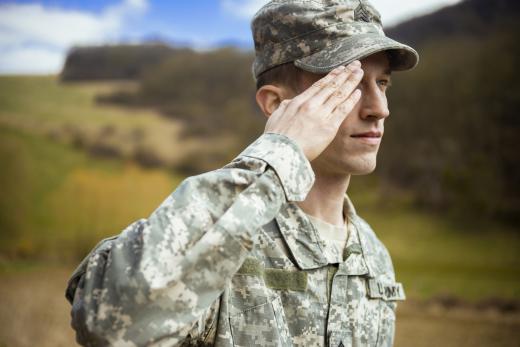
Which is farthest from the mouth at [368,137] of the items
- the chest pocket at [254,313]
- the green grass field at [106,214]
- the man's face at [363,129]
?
the green grass field at [106,214]

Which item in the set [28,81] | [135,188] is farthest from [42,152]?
[28,81]

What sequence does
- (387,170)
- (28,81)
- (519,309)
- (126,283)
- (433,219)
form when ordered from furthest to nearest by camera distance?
1. (28,81)
2. (387,170)
3. (433,219)
4. (519,309)
5. (126,283)

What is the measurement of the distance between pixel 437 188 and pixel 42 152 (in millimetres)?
28151

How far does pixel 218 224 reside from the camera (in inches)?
58.6

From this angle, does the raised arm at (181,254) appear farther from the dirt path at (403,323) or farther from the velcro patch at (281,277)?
the dirt path at (403,323)

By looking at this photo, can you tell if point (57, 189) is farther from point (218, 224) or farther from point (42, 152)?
point (218, 224)

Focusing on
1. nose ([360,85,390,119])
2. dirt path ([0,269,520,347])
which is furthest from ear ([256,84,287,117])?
dirt path ([0,269,520,347])

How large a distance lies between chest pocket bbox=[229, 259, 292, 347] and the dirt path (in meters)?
10.2

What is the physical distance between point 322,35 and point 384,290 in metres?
1.33

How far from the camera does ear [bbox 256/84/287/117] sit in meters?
2.39

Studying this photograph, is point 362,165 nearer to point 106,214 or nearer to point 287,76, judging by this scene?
point 287,76

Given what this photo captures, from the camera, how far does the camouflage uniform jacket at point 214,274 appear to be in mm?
1423

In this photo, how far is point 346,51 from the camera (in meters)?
2.11

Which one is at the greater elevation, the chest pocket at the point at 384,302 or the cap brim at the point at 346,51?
the cap brim at the point at 346,51
